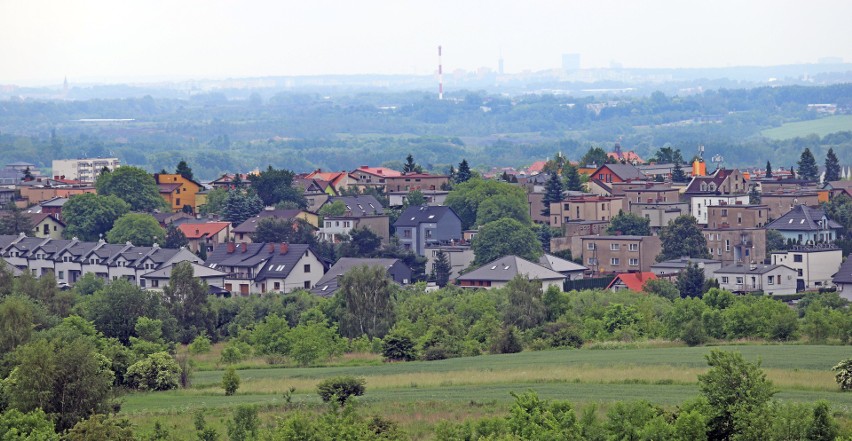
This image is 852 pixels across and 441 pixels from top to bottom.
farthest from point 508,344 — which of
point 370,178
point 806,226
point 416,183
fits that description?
point 370,178

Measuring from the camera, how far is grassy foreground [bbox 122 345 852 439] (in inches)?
1200

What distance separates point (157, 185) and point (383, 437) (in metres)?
63.2

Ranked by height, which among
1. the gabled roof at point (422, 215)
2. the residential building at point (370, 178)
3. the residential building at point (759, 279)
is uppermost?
the residential building at point (370, 178)

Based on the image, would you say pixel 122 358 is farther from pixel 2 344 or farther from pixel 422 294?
pixel 422 294

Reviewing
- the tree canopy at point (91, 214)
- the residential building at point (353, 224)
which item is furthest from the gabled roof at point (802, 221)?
the tree canopy at point (91, 214)

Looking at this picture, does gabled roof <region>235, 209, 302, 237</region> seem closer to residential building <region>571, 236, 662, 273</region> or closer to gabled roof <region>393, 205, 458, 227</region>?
gabled roof <region>393, 205, 458, 227</region>

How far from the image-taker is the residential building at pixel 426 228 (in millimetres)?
74750

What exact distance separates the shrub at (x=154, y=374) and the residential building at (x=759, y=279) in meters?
29.2

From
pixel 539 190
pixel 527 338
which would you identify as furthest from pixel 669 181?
pixel 527 338

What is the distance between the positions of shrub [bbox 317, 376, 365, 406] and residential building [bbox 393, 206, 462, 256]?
4087cm

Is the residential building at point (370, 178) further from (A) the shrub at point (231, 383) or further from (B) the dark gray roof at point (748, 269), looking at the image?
(A) the shrub at point (231, 383)

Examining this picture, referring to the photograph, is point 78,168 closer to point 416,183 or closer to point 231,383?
point 416,183

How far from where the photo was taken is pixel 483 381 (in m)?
35.1

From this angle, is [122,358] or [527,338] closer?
[122,358]
